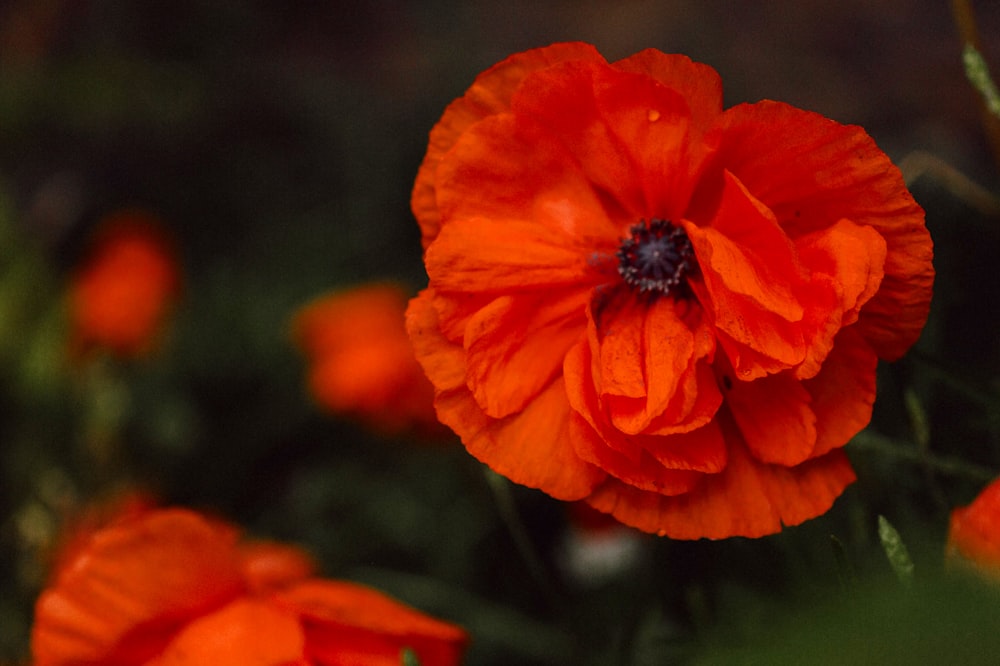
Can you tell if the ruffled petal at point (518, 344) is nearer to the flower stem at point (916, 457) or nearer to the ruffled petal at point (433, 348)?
the ruffled petal at point (433, 348)

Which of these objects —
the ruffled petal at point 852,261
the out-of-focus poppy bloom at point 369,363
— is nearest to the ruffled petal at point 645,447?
the ruffled petal at point 852,261

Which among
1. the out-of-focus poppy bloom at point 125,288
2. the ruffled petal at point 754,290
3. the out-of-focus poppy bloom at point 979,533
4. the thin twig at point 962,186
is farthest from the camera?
the out-of-focus poppy bloom at point 125,288

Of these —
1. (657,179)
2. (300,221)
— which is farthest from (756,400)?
(300,221)

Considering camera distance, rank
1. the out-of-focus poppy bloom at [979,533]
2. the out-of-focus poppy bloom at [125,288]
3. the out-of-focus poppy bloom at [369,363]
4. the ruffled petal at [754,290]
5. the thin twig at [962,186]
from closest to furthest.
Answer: the out-of-focus poppy bloom at [979,533] → the ruffled petal at [754,290] → the thin twig at [962,186] → the out-of-focus poppy bloom at [369,363] → the out-of-focus poppy bloom at [125,288]

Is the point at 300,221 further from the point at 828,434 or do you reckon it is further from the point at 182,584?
the point at 828,434

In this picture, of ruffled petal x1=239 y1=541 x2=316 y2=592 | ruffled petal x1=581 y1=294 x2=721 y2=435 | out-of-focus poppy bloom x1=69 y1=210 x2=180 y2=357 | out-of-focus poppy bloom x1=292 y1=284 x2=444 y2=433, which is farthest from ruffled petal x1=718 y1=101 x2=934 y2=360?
out-of-focus poppy bloom x1=69 y1=210 x2=180 y2=357

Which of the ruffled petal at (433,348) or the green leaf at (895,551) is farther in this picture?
the ruffled petal at (433,348)

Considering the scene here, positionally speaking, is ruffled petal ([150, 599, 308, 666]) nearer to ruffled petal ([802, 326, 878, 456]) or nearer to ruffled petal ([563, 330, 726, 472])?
ruffled petal ([563, 330, 726, 472])

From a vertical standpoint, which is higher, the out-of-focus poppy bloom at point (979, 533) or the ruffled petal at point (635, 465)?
the out-of-focus poppy bloom at point (979, 533)
